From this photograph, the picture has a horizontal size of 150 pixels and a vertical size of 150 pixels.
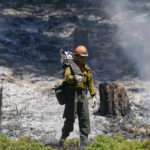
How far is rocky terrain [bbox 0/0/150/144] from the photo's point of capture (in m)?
8.31

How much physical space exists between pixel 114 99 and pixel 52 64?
5709 millimetres

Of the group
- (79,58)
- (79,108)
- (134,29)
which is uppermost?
(134,29)

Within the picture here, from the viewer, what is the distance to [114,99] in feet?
29.1

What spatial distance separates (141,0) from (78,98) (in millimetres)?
15751

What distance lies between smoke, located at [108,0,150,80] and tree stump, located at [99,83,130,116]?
3720 millimetres

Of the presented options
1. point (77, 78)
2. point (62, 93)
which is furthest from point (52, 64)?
point (77, 78)

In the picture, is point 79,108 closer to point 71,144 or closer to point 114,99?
point 71,144

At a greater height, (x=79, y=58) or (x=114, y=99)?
(x=79, y=58)

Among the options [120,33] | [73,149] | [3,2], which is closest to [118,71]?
[120,33]

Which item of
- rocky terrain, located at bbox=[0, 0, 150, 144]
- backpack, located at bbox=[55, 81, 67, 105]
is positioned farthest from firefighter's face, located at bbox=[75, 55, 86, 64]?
rocky terrain, located at bbox=[0, 0, 150, 144]

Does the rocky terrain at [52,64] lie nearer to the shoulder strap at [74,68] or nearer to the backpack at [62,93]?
the backpack at [62,93]

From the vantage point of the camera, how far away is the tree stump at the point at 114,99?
8852 millimetres

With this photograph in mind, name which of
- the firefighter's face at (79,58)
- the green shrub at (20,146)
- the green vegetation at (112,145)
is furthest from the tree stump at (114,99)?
the green shrub at (20,146)

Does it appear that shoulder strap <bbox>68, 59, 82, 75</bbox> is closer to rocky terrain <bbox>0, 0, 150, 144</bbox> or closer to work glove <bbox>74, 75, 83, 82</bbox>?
work glove <bbox>74, 75, 83, 82</bbox>
